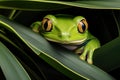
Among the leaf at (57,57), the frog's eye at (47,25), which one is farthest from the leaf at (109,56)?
the frog's eye at (47,25)

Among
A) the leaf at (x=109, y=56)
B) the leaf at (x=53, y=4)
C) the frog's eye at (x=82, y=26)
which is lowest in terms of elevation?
the leaf at (x=109, y=56)

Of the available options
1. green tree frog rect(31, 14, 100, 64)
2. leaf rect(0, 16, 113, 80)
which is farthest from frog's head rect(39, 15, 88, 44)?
leaf rect(0, 16, 113, 80)

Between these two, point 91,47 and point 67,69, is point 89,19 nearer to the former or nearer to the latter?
point 91,47

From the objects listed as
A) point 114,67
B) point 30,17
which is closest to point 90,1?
point 114,67

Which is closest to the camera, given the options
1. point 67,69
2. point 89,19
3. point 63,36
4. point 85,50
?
point 67,69

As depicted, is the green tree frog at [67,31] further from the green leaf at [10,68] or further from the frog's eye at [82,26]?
the green leaf at [10,68]

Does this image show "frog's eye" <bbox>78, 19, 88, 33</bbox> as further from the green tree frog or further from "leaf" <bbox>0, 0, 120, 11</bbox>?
"leaf" <bbox>0, 0, 120, 11</bbox>
